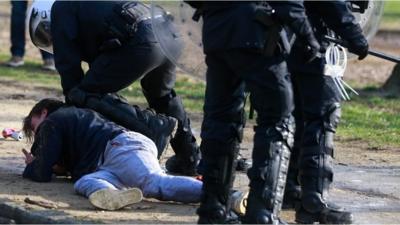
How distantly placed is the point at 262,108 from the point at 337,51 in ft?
3.21

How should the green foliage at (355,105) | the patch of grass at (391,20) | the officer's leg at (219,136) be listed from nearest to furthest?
the officer's leg at (219,136)
the green foliage at (355,105)
the patch of grass at (391,20)

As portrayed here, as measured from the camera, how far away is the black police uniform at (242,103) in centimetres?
511

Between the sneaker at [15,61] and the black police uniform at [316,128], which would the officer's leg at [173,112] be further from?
the sneaker at [15,61]

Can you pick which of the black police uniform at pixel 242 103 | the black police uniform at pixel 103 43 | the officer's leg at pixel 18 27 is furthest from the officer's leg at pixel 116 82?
the officer's leg at pixel 18 27

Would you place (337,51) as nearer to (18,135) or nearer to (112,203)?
(112,203)

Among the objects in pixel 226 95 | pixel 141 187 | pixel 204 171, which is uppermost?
pixel 226 95

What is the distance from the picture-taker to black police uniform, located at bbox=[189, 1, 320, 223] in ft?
16.8

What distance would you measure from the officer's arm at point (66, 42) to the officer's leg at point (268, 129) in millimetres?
2098

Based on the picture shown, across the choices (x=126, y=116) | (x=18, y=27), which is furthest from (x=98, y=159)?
(x=18, y=27)

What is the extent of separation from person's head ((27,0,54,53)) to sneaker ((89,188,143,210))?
6.11ft

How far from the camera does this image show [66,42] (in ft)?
23.0

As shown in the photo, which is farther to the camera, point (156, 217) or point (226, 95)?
point (156, 217)

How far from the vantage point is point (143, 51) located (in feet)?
23.0

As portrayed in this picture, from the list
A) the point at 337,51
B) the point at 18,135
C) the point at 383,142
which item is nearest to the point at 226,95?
the point at 337,51
